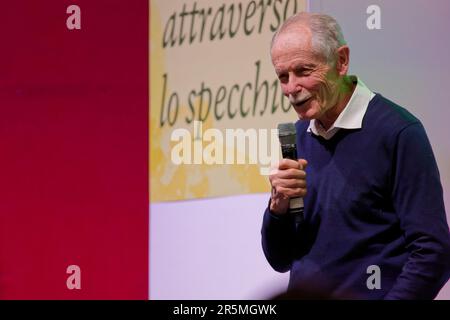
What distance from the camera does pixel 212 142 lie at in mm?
2748

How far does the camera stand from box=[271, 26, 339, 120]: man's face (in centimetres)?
194

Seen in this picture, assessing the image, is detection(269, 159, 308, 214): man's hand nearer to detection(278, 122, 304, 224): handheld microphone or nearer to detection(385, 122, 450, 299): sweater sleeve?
detection(278, 122, 304, 224): handheld microphone

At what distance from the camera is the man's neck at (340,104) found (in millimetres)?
1988

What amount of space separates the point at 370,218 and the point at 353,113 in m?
0.27

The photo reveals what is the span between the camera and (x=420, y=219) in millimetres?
1774

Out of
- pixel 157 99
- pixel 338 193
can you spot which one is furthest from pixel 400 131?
pixel 157 99
